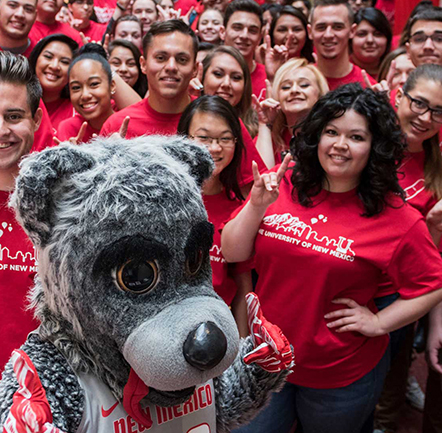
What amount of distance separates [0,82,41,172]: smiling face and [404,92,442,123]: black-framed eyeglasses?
166 cm

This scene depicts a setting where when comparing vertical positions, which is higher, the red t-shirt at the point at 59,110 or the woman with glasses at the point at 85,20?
the woman with glasses at the point at 85,20

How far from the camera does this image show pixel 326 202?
2.01m

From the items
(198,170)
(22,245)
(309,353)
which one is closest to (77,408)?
(198,170)

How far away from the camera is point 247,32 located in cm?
382

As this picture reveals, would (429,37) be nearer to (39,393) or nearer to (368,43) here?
(368,43)

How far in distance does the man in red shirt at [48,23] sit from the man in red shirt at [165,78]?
1.70m

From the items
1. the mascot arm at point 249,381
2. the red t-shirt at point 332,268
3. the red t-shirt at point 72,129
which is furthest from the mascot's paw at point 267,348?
the red t-shirt at point 72,129

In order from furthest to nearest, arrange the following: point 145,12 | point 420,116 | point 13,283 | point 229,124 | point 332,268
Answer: point 145,12 < point 420,116 < point 229,124 < point 332,268 < point 13,283

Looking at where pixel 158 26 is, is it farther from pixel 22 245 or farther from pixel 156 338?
pixel 156 338

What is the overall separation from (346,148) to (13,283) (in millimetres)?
1208

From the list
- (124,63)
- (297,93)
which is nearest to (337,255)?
(297,93)

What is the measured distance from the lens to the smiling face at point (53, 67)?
130 inches

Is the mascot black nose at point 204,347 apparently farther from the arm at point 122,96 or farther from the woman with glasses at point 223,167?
the arm at point 122,96

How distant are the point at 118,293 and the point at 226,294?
125 cm
